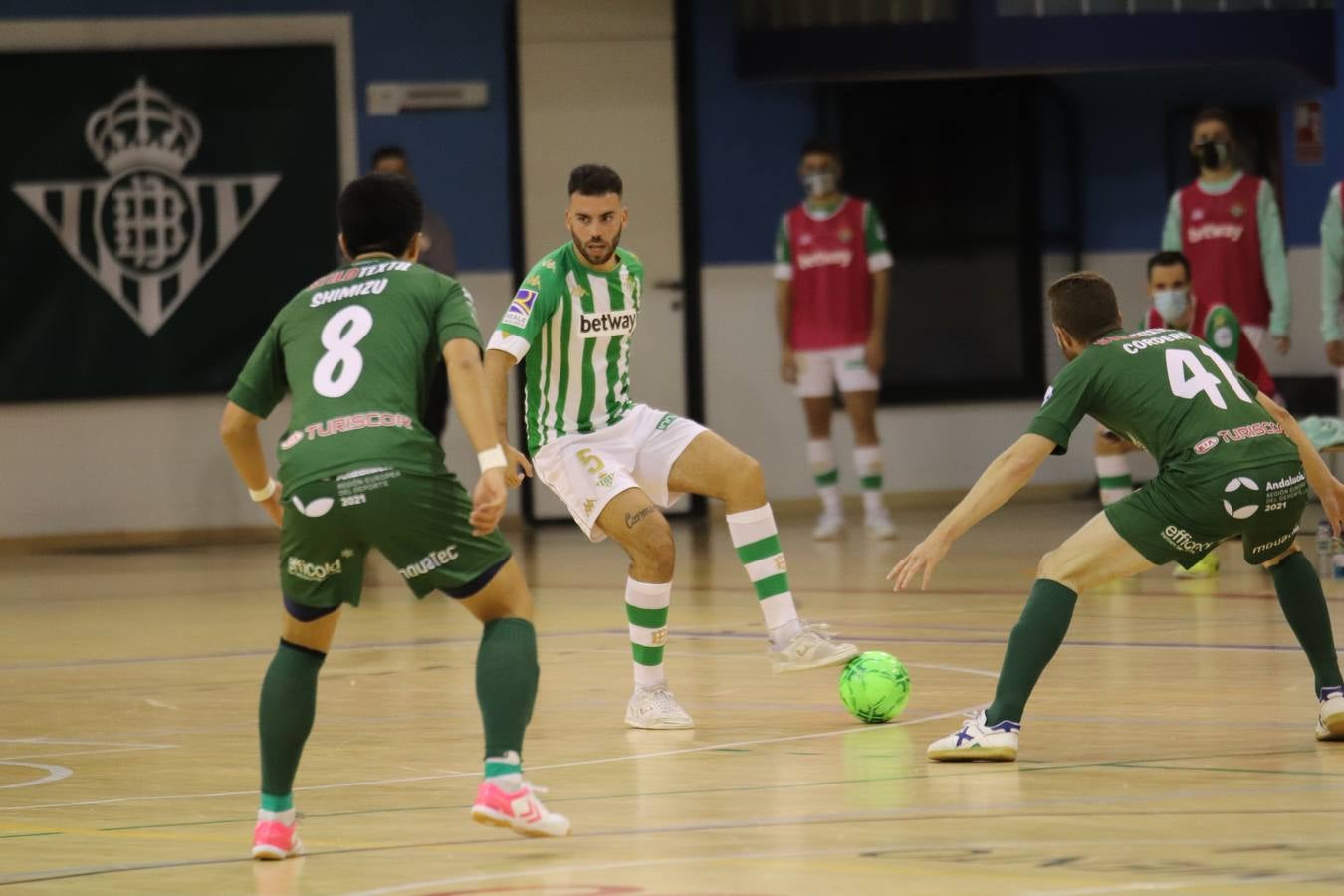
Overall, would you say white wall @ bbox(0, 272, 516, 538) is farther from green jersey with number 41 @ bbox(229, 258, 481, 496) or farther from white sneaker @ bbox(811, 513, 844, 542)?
green jersey with number 41 @ bbox(229, 258, 481, 496)

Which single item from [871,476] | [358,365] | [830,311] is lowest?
[871,476]

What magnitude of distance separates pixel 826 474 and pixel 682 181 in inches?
103

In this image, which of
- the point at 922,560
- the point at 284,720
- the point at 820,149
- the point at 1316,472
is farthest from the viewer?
the point at 820,149

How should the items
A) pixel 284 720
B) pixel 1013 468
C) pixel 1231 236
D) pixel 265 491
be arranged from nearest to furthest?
pixel 284 720
pixel 265 491
pixel 1013 468
pixel 1231 236

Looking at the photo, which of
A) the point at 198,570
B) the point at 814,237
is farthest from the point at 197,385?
the point at 814,237

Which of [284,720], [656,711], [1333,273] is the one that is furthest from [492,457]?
[1333,273]

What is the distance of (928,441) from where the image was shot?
598 inches

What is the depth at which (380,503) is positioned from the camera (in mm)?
4785

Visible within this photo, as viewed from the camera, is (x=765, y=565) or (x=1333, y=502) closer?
(x=1333, y=502)

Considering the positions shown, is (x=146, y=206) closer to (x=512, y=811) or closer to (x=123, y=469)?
(x=123, y=469)

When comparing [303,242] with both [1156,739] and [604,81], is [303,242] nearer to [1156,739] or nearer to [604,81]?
[604,81]

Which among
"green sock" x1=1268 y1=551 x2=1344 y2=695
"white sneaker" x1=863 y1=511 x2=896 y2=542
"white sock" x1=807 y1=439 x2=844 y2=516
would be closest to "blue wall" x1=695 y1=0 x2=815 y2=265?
"white sock" x1=807 y1=439 x2=844 y2=516

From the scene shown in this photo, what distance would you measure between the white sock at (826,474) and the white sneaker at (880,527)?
0.84ft

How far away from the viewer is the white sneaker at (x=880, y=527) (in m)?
12.9
